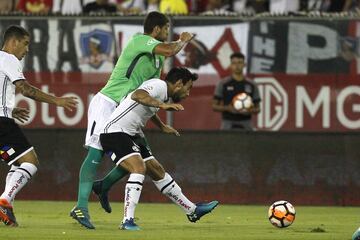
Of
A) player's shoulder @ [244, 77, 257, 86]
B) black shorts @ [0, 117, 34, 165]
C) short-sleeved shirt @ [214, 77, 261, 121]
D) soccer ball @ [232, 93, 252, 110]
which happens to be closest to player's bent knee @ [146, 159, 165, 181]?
black shorts @ [0, 117, 34, 165]

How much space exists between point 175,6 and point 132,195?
8319 mm

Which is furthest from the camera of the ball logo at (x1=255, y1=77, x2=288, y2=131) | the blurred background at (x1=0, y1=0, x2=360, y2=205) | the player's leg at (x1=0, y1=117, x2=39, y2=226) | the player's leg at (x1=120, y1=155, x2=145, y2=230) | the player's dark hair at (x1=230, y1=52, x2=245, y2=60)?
the ball logo at (x1=255, y1=77, x2=288, y2=131)

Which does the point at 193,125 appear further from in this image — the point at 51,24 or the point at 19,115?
the point at 19,115

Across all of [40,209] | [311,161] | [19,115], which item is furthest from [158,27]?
[311,161]

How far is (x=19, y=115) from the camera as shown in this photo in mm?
13656

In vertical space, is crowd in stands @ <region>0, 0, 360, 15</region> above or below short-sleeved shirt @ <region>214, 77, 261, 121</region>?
above

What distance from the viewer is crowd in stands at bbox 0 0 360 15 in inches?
800

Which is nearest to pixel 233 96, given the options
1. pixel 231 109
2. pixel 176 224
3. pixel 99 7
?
pixel 231 109

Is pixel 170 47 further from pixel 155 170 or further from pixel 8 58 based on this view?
pixel 8 58

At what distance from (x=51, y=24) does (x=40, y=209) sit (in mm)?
4102

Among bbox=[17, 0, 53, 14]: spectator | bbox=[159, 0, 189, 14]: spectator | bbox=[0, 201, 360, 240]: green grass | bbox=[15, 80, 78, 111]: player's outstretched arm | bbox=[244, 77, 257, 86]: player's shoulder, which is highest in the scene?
bbox=[159, 0, 189, 14]: spectator

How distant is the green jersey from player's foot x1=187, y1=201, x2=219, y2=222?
4.94 feet

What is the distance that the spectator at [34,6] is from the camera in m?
20.6

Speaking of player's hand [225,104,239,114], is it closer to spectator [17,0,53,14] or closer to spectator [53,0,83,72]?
spectator [53,0,83,72]
